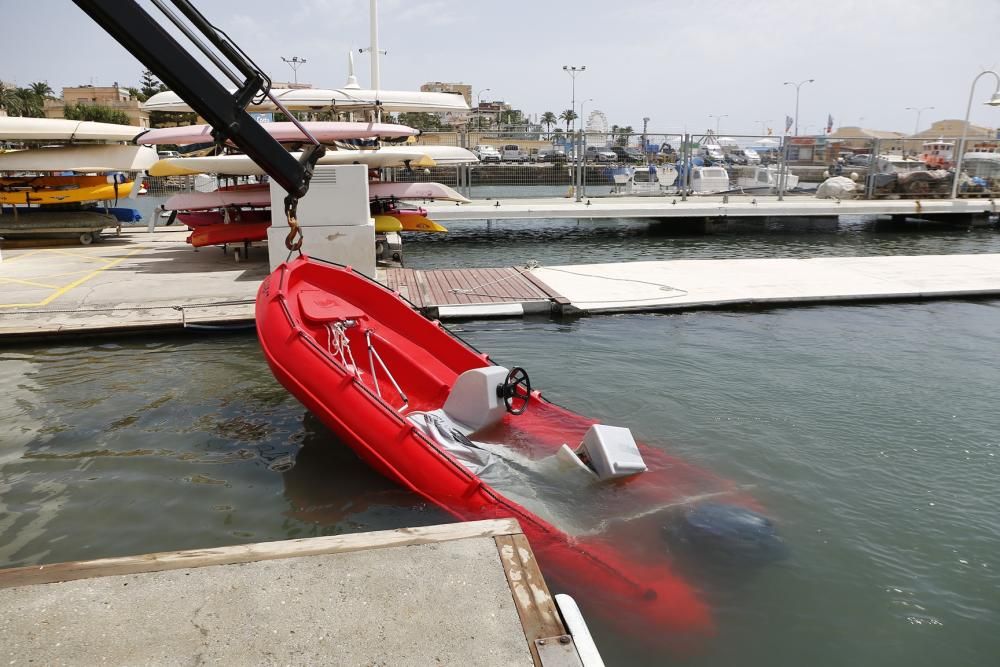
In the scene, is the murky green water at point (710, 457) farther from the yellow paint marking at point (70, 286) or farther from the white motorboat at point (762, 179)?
the white motorboat at point (762, 179)

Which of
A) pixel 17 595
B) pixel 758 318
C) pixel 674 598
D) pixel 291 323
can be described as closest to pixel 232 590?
pixel 17 595

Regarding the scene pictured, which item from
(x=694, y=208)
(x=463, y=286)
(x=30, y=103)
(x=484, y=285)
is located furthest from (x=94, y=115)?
(x=484, y=285)

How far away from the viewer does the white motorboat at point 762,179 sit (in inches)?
882

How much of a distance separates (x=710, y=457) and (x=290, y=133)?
31.8 ft

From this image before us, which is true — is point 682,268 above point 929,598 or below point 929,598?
above

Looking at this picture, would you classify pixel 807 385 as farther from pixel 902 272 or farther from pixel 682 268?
pixel 902 272

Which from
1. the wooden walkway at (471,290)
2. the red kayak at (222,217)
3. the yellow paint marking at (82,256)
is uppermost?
the red kayak at (222,217)

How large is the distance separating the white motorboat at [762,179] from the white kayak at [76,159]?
689 inches

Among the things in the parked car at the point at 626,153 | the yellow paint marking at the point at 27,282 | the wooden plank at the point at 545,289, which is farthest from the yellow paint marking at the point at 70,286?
the parked car at the point at 626,153

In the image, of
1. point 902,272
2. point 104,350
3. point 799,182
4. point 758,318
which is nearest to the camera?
point 104,350

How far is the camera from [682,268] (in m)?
12.1

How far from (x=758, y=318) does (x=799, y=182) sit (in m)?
17.4

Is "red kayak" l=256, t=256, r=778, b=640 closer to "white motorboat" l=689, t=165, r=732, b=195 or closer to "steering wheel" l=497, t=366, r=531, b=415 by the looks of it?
"steering wheel" l=497, t=366, r=531, b=415

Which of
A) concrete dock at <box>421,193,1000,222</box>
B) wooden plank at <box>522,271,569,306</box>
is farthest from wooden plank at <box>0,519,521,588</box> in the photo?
concrete dock at <box>421,193,1000,222</box>
